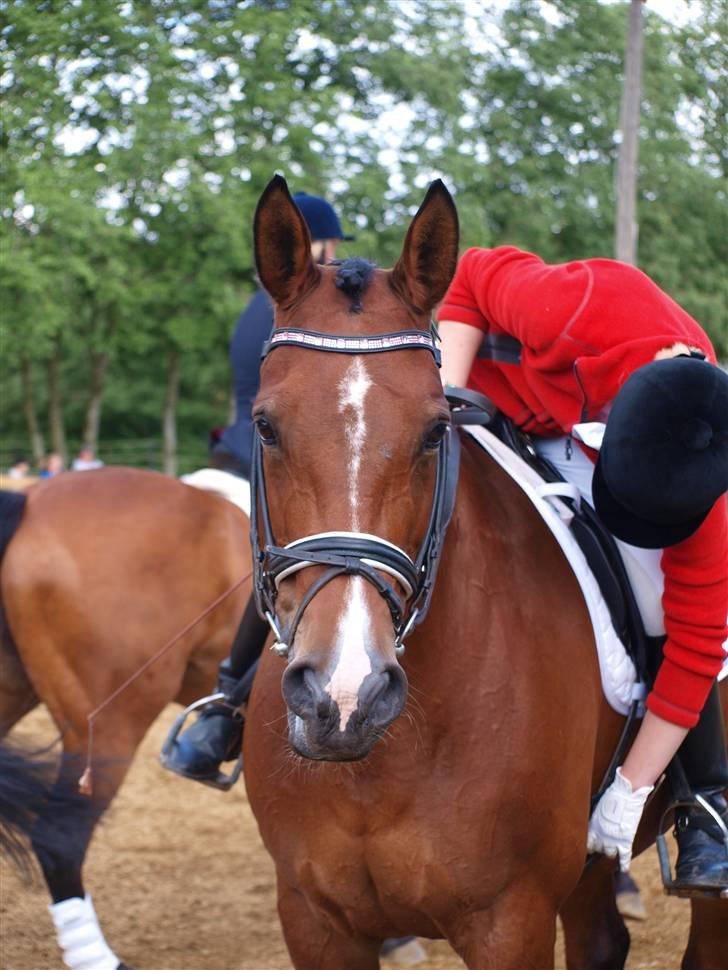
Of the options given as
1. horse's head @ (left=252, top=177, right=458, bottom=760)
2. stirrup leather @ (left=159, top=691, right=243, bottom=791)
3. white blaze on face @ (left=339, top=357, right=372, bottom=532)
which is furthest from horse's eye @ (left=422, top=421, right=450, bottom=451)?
stirrup leather @ (left=159, top=691, right=243, bottom=791)

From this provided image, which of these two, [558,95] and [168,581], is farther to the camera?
[558,95]

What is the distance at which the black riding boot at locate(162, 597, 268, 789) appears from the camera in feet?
11.2

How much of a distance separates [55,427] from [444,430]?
74.8 feet

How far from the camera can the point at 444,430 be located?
233 cm

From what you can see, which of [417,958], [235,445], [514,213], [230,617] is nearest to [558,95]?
[514,213]

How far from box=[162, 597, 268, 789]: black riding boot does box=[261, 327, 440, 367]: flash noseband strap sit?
120 cm

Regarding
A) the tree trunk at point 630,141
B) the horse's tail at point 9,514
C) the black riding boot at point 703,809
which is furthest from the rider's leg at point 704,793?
the tree trunk at point 630,141

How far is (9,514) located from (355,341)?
3.18m

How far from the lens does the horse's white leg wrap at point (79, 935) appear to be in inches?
170

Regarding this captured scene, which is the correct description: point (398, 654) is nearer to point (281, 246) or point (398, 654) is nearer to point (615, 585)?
point (615, 585)

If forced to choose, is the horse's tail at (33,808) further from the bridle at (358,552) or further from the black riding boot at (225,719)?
the bridle at (358,552)

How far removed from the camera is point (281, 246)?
248cm

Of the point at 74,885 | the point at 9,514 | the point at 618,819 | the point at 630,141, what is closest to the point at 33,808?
the point at 74,885

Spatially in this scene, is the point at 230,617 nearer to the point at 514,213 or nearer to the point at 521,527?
the point at 521,527
